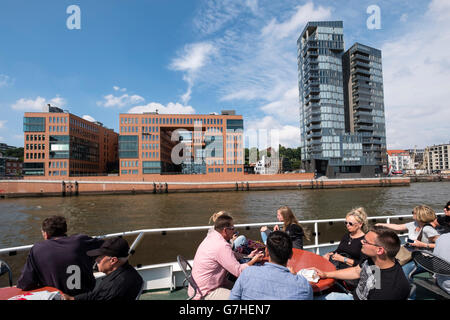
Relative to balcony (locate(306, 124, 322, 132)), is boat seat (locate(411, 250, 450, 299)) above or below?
below

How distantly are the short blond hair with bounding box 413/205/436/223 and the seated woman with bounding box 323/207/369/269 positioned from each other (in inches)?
50.5

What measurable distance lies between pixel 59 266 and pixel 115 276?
0.85 metres

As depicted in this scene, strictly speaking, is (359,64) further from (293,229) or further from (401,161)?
(401,161)

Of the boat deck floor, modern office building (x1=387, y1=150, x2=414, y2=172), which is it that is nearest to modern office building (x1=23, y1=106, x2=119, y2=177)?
the boat deck floor

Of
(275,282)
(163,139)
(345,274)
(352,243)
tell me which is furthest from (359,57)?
(275,282)

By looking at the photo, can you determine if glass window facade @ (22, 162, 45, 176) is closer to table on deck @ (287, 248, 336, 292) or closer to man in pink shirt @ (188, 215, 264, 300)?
man in pink shirt @ (188, 215, 264, 300)

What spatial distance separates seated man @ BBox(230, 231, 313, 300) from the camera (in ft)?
5.94

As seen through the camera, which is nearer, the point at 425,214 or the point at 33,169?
the point at 425,214

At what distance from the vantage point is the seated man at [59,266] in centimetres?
246

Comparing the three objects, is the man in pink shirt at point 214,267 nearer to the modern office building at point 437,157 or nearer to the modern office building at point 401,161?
the modern office building at point 437,157

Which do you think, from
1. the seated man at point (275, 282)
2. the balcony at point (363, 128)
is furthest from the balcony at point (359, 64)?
the seated man at point (275, 282)

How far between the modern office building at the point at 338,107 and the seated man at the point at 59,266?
221 ft

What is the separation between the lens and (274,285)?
5.98 feet

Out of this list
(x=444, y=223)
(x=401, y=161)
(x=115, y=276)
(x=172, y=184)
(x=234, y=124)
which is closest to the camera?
(x=115, y=276)
